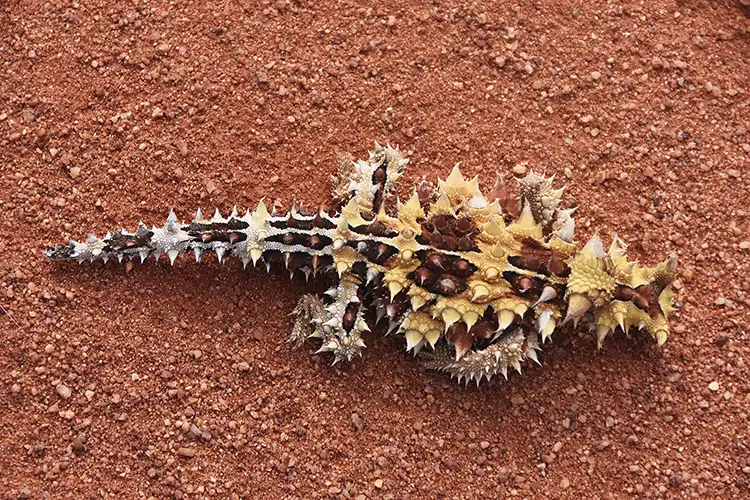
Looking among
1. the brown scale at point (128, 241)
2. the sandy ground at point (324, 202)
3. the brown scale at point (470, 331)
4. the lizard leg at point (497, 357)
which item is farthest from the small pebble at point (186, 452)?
the brown scale at point (470, 331)

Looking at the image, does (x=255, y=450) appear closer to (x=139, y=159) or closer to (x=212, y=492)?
(x=212, y=492)

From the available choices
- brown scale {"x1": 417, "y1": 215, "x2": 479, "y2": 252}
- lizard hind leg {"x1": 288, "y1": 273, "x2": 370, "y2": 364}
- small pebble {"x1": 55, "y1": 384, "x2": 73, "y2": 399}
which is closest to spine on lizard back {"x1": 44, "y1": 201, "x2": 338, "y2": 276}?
lizard hind leg {"x1": 288, "y1": 273, "x2": 370, "y2": 364}

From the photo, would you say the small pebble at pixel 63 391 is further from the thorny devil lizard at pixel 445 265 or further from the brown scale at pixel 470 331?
the brown scale at pixel 470 331

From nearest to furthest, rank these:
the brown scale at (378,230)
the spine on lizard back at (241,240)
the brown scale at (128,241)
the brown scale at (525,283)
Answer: the brown scale at (525,283) < the brown scale at (378,230) < the spine on lizard back at (241,240) < the brown scale at (128,241)

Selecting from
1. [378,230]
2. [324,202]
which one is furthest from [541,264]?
[324,202]

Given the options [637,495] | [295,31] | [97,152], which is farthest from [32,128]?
[637,495]

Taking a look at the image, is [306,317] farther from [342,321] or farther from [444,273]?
[444,273]

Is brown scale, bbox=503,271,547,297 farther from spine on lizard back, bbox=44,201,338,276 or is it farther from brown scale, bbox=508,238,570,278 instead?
spine on lizard back, bbox=44,201,338,276
